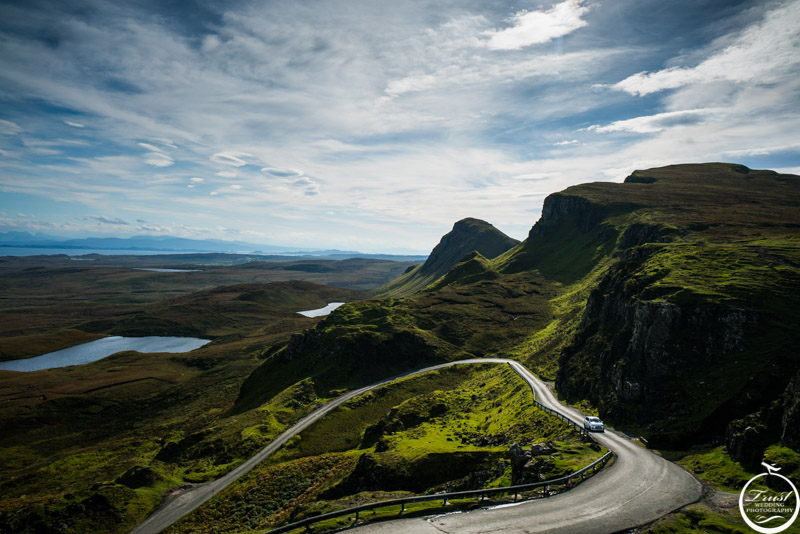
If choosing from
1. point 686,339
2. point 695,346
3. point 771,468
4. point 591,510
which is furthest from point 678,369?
point 591,510

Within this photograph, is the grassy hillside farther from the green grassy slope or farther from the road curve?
the green grassy slope

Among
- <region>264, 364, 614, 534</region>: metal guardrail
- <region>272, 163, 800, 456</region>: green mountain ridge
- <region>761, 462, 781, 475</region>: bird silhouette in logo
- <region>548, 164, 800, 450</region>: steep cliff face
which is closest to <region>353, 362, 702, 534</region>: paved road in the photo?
<region>264, 364, 614, 534</region>: metal guardrail

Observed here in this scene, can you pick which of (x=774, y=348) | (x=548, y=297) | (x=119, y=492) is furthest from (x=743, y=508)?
(x=548, y=297)

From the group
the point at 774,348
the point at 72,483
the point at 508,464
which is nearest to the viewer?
the point at 508,464

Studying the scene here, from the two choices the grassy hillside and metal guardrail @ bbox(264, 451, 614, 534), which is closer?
metal guardrail @ bbox(264, 451, 614, 534)

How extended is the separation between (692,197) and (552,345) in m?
145

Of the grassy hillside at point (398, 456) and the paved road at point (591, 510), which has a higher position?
the paved road at point (591, 510)

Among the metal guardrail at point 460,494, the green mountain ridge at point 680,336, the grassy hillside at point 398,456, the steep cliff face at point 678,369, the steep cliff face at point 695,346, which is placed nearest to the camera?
the metal guardrail at point 460,494

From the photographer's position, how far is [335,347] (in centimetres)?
11231

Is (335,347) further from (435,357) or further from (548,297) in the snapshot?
(548,297)

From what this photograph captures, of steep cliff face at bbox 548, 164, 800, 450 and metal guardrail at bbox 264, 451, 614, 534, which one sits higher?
steep cliff face at bbox 548, 164, 800, 450

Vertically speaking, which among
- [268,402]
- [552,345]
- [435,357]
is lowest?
[268,402]

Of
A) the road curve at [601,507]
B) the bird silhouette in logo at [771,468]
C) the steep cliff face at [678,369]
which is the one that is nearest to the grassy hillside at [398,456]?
the road curve at [601,507]

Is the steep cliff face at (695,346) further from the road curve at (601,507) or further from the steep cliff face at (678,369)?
the road curve at (601,507)
